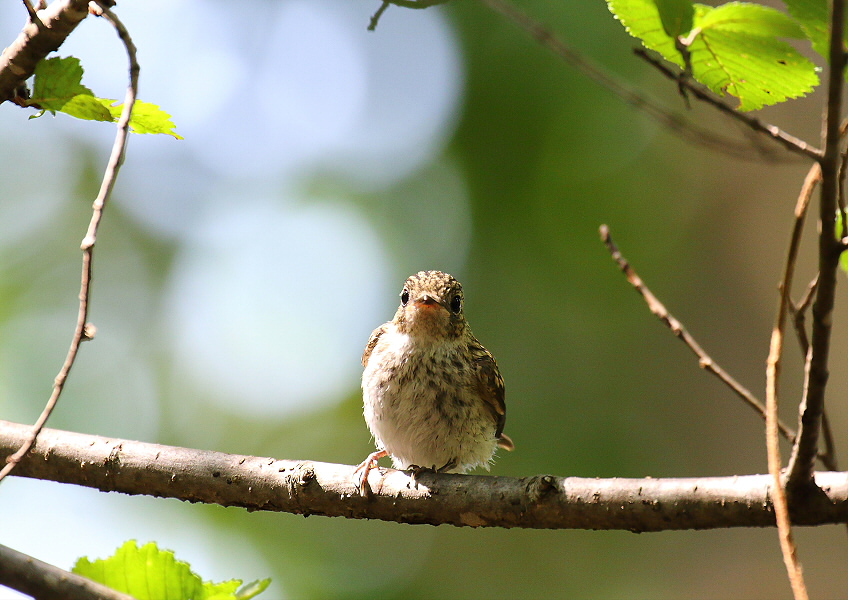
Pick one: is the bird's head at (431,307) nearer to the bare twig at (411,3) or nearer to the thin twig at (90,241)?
the bare twig at (411,3)

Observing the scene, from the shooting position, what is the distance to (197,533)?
957 centimetres

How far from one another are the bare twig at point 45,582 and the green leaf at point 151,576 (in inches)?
12.5

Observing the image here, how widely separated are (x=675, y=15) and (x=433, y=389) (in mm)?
2640

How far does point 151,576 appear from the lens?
194 cm

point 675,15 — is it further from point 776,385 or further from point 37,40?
point 37,40

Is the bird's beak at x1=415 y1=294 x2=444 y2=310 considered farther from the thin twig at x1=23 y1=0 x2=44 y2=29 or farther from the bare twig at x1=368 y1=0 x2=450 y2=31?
the thin twig at x1=23 y1=0 x2=44 y2=29

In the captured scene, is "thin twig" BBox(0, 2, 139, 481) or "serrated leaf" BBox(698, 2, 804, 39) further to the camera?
"thin twig" BBox(0, 2, 139, 481)

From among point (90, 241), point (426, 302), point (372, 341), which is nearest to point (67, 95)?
point (90, 241)

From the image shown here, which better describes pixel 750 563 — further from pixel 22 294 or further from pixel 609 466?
pixel 22 294

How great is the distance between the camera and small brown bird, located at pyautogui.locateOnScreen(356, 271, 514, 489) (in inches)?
161

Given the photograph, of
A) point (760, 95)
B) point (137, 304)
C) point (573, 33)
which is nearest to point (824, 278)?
point (760, 95)

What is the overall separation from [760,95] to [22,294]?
12.0 m

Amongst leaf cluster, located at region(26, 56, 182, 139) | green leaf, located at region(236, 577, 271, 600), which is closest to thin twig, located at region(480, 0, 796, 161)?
leaf cluster, located at region(26, 56, 182, 139)

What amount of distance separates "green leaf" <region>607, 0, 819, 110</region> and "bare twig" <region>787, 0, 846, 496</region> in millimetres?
405
